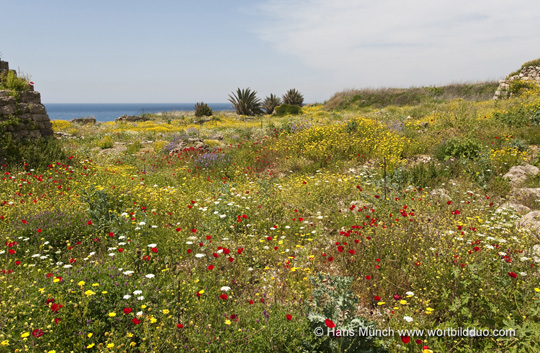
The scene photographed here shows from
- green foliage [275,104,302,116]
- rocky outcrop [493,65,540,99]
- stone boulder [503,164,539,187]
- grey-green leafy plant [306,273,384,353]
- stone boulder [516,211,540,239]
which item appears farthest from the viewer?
green foliage [275,104,302,116]

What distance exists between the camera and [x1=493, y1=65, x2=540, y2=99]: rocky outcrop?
20.4m

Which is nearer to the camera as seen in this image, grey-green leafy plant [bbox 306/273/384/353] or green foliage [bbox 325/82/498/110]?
grey-green leafy plant [bbox 306/273/384/353]

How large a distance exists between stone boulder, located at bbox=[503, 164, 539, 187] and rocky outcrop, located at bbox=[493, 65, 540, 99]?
53.7 ft

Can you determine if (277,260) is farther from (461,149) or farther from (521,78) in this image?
(521,78)

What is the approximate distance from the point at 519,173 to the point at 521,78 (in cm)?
1933

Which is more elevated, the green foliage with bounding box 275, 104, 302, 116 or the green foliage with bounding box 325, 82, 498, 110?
the green foliage with bounding box 325, 82, 498, 110

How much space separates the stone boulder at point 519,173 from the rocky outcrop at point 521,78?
1636cm

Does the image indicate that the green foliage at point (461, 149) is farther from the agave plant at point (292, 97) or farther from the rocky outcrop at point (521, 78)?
the agave plant at point (292, 97)

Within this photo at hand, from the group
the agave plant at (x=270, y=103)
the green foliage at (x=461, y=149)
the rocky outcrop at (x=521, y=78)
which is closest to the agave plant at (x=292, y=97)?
the agave plant at (x=270, y=103)

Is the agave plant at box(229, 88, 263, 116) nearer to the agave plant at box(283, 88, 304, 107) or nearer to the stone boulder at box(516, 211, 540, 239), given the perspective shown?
the agave plant at box(283, 88, 304, 107)

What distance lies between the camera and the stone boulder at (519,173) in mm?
7018

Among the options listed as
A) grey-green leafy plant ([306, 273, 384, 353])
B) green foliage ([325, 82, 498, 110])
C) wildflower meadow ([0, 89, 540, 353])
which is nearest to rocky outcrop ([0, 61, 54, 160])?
wildflower meadow ([0, 89, 540, 353])

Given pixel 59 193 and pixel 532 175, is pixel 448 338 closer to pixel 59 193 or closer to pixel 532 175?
pixel 532 175

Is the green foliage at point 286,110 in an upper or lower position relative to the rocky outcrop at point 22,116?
upper
